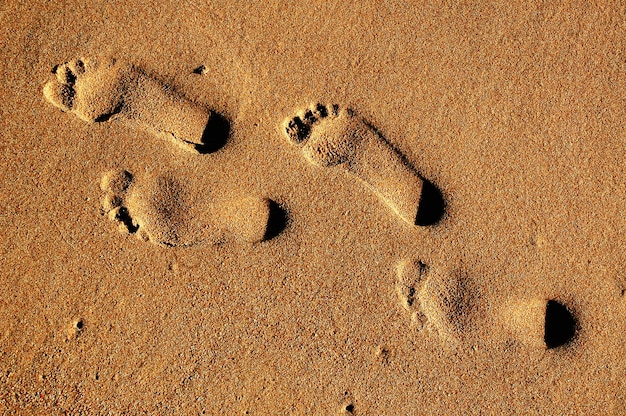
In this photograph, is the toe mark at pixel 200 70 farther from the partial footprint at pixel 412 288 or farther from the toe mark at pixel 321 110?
the partial footprint at pixel 412 288

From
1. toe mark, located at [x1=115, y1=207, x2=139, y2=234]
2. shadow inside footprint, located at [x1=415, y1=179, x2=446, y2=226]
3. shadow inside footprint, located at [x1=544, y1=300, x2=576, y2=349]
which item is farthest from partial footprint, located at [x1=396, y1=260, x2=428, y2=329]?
toe mark, located at [x1=115, y1=207, x2=139, y2=234]

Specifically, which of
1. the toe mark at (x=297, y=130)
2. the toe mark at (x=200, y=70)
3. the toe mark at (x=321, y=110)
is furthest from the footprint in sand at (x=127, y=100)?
the toe mark at (x=321, y=110)

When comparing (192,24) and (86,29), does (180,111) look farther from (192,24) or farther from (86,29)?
(86,29)

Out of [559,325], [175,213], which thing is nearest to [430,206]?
[559,325]

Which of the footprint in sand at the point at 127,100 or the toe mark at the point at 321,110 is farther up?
the toe mark at the point at 321,110

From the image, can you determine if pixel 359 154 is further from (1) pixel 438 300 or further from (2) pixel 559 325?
(2) pixel 559 325

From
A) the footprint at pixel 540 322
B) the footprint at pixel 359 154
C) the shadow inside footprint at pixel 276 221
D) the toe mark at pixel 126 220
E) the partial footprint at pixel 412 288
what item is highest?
the footprint at pixel 359 154
